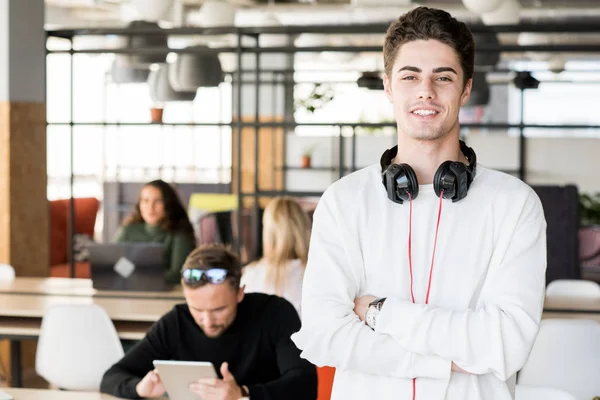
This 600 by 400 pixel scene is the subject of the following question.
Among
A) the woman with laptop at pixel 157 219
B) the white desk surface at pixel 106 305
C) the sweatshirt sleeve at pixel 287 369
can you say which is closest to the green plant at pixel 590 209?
the woman with laptop at pixel 157 219

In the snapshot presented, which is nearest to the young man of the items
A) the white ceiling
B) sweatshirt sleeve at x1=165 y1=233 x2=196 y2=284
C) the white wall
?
sweatshirt sleeve at x1=165 y1=233 x2=196 y2=284

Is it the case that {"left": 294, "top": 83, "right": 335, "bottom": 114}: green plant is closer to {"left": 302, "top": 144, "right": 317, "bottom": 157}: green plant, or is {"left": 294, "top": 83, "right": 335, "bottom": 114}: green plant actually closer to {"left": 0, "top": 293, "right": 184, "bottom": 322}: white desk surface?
{"left": 302, "top": 144, "right": 317, "bottom": 157}: green plant

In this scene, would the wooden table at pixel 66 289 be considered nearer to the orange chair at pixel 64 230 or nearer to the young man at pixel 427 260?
the orange chair at pixel 64 230

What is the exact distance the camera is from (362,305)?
1776 mm

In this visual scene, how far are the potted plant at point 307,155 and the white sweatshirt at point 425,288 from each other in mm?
9672

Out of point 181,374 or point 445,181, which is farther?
point 181,374

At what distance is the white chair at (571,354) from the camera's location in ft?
12.7

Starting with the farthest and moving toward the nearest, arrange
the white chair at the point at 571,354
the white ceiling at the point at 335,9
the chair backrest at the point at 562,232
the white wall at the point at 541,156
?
the white ceiling at the point at 335,9 → the white wall at the point at 541,156 → the chair backrest at the point at 562,232 → the white chair at the point at 571,354

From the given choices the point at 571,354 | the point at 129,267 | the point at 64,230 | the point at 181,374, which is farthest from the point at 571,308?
the point at 64,230

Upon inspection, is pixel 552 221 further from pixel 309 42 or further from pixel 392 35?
pixel 392 35

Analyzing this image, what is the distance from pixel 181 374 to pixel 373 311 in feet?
4.21

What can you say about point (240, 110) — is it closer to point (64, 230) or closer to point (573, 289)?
point (573, 289)

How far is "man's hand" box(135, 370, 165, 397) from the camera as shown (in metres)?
3.10

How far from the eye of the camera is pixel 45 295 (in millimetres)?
5430
